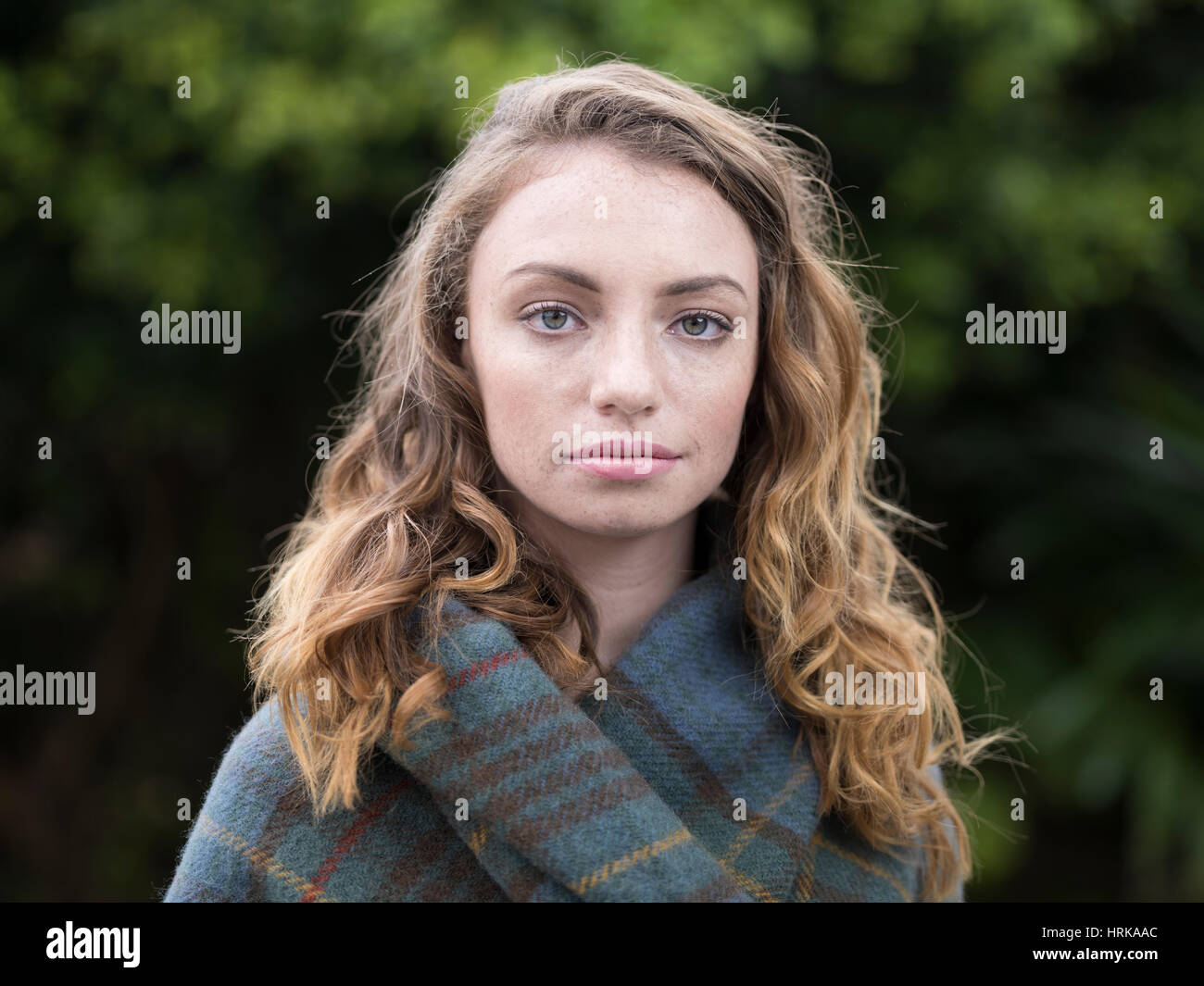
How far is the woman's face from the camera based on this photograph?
168 centimetres

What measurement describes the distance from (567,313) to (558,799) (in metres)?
0.67

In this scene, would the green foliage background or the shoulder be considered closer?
the shoulder

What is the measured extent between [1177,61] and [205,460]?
13.3 ft

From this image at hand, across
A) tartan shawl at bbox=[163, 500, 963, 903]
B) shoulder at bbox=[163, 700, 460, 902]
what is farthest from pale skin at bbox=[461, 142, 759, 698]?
shoulder at bbox=[163, 700, 460, 902]

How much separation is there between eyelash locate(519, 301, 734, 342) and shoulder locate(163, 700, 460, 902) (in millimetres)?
663

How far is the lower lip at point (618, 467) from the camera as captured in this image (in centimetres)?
169

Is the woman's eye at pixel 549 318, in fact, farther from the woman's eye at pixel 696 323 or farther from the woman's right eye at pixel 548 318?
the woman's eye at pixel 696 323

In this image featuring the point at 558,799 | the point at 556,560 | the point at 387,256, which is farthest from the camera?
the point at 387,256

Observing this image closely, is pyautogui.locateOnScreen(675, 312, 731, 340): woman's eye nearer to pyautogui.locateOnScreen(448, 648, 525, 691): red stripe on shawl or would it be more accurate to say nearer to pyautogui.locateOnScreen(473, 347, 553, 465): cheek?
pyautogui.locateOnScreen(473, 347, 553, 465): cheek

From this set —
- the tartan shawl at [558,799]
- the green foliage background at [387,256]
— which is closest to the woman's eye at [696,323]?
the tartan shawl at [558,799]

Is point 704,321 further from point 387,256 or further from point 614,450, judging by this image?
point 387,256

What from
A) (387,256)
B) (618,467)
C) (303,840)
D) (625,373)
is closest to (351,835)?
(303,840)

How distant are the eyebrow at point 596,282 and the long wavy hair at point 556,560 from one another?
0.17m

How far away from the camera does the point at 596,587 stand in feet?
6.18
